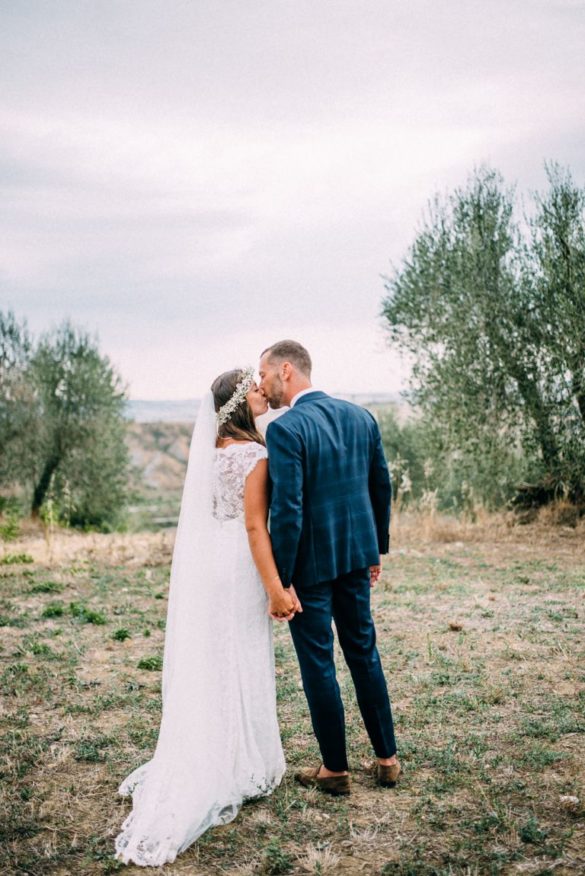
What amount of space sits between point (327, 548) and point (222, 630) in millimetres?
815

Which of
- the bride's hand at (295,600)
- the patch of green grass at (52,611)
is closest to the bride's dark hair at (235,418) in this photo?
the bride's hand at (295,600)

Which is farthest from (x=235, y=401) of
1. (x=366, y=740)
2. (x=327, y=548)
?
(x=366, y=740)

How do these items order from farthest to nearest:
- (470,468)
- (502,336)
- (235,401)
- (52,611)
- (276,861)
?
(470,468), (502,336), (52,611), (235,401), (276,861)

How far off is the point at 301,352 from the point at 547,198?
12.0 meters

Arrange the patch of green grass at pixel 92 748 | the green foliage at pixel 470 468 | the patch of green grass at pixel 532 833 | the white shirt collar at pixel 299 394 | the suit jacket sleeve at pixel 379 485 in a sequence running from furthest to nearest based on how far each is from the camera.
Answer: the green foliage at pixel 470 468
the patch of green grass at pixel 92 748
the suit jacket sleeve at pixel 379 485
the white shirt collar at pixel 299 394
the patch of green grass at pixel 532 833

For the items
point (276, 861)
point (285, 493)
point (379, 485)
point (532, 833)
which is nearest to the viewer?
point (276, 861)

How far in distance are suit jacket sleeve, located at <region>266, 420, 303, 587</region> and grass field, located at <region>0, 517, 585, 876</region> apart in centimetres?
139

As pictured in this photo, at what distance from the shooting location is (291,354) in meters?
4.14

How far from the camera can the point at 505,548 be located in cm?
1272

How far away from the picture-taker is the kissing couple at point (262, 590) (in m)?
3.71

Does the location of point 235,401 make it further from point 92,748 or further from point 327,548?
point 92,748

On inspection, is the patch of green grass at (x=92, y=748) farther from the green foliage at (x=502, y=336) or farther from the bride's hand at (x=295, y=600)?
the green foliage at (x=502, y=336)

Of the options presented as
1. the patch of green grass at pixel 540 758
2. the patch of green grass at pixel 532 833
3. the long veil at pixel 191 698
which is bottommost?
the patch of green grass at pixel 540 758

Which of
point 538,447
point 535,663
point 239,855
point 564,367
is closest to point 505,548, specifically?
point 538,447
